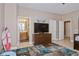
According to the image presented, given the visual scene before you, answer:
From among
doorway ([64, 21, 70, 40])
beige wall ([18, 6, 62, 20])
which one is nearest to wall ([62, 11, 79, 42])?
doorway ([64, 21, 70, 40])

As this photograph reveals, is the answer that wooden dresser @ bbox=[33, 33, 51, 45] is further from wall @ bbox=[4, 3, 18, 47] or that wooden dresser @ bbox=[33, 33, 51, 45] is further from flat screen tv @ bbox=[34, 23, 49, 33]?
wall @ bbox=[4, 3, 18, 47]

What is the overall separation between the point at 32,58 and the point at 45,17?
11.6 ft

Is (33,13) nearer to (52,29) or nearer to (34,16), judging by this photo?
(34,16)

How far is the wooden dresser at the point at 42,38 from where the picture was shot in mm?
4366

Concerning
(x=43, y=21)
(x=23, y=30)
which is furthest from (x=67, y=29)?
(x=23, y=30)

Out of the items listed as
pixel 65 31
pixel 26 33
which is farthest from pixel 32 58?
pixel 65 31

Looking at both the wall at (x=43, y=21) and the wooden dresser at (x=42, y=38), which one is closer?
the wall at (x=43, y=21)

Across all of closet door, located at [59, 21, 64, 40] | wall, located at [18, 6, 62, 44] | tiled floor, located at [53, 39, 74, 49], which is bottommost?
tiled floor, located at [53, 39, 74, 49]

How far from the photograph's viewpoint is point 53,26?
14.1 ft

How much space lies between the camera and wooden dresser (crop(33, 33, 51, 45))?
437 centimetres

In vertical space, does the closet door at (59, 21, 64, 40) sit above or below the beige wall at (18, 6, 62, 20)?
below

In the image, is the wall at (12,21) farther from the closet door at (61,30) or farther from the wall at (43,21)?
the closet door at (61,30)

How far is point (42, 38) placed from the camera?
4.50 meters

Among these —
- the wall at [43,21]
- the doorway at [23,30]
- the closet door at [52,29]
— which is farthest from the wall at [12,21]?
the closet door at [52,29]
